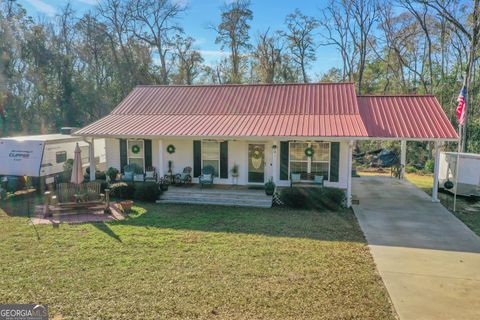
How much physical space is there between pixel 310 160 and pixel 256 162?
7.55ft

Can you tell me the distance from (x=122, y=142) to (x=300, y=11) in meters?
26.5

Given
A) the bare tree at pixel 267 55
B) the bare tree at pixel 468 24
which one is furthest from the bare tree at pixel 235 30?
the bare tree at pixel 468 24

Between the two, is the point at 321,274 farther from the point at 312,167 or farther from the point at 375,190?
the point at 375,190

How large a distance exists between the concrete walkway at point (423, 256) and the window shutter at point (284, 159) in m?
3.13

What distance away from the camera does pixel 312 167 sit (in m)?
14.2

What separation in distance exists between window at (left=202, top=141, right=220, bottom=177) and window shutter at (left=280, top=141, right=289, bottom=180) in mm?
2794

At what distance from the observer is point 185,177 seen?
15.1 metres

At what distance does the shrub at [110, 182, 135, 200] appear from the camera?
545 inches

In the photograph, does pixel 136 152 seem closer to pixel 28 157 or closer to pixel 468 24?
pixel 28 157

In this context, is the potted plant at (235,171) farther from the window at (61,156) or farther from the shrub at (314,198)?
the window at (61,156)

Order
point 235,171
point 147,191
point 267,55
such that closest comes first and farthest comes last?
point 147,191, point 235,171, point 267,55

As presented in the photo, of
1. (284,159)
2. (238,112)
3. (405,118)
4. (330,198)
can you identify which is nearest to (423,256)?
(330,198)

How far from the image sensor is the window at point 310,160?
14.1 meters

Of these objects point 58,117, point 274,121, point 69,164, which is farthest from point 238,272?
point 58,117
